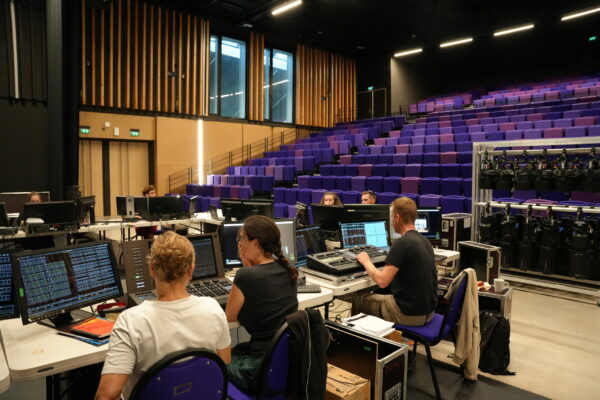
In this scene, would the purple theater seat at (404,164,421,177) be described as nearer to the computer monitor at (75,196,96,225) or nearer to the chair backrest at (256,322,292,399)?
the computer monitor at (75,196,96,225)

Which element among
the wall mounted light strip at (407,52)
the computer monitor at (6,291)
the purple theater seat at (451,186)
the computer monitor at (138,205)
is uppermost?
the wall mounted light strip at (407,52)

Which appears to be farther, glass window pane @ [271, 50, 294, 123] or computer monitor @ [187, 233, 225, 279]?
glass window pane @ [271, 50, 294, 123]

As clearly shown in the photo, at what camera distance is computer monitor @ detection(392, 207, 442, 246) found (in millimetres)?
4035

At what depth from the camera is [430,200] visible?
6.61 meters

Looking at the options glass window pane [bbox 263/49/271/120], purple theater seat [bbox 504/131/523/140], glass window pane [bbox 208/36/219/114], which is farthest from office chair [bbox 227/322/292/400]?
glass window pane [bbox 263/49/271/120]

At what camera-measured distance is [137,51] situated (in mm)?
10625

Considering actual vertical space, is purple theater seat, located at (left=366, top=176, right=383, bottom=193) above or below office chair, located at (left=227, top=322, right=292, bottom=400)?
above

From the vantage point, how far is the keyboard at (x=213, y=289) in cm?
233

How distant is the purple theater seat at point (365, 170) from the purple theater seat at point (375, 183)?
74 cm

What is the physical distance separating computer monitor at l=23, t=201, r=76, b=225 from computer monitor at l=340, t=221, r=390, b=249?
3.52 meters

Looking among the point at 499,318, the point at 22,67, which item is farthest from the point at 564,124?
the point at 22,67

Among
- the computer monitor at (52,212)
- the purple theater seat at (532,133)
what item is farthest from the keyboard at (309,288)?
the purple theater seat at (532,133)

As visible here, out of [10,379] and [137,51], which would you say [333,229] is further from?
[137,51]

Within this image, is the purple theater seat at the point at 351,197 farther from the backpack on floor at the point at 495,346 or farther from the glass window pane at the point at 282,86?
the glass window pane at the point at 282,86
